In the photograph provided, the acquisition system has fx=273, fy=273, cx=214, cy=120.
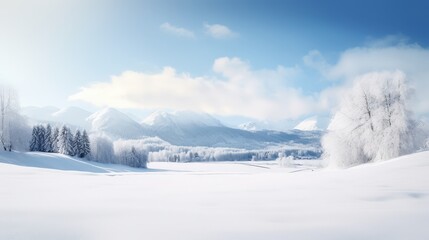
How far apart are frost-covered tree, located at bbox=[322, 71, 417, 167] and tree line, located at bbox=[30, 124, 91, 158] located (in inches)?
2392

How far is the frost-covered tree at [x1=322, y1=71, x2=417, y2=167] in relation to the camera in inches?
1096

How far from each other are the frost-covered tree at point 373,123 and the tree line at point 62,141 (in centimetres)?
6076

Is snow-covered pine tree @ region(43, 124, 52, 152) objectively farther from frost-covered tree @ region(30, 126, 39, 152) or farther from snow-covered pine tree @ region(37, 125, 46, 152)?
frost-covered tree @ region(30, 126, 39, 152)

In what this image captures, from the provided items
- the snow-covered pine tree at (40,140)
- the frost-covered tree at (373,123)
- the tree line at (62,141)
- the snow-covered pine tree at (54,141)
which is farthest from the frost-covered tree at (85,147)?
the frost-covered tree at (373,123)

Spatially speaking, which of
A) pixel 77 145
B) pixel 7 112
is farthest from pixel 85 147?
pixel 7 112

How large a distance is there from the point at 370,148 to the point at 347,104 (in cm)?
564

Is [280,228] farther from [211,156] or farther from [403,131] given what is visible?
[211,156]

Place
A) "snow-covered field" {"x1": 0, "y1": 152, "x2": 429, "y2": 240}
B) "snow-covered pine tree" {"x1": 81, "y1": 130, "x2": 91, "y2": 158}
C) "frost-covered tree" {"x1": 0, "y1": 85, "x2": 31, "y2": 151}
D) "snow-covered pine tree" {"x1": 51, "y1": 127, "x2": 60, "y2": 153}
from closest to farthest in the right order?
"snow-covered field" {"x1": 0, "y1": 152, "x2": 429, "y2": 240} → "frost-covered tree" {"x1": 0, "y1": 85, "x2": 31, "y2": 151} → "snow-covered pine tree" {"x1": 81, "y1": 130, "x2": 91, "y2": 158} → "snow-covered pine tree" {"x1": 51, "y1": 127, "x2": 60, "y2": 153}

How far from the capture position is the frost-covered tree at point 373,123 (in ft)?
91.3

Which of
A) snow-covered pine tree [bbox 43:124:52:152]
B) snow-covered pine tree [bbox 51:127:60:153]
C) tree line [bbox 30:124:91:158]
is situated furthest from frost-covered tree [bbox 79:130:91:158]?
snow-covered pine tree [bbox 43:124:52:152]

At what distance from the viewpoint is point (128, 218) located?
4.97m

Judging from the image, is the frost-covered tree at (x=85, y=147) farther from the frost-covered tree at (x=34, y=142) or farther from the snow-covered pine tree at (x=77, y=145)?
the frost-covered tree at (x=34, y=142)

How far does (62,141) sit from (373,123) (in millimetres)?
66790

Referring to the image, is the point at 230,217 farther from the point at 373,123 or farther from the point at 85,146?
the point at 85,146
